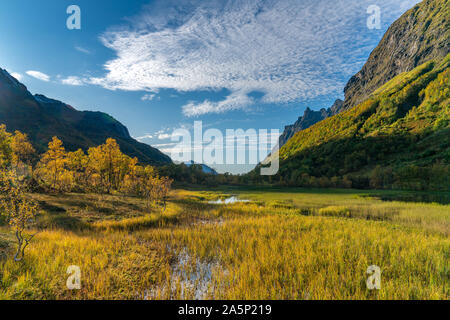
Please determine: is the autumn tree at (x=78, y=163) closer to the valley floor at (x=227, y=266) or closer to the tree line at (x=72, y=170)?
the tree line at (x=72, y=170)

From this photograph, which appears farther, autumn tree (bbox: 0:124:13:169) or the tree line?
the tree line

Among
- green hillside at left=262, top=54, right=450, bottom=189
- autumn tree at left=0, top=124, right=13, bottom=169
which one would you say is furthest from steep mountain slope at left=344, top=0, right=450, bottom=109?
autumn tree at left=0, top=124, right=13, bottom=169

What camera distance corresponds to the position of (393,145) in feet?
271

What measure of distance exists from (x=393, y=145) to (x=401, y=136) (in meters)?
7.40

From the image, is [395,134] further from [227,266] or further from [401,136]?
[227,266]

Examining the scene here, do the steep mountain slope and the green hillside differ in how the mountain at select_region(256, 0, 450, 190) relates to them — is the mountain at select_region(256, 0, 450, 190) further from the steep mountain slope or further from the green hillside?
the steep mountain slope

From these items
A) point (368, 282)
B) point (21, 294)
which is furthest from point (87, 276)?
point (368, 282)

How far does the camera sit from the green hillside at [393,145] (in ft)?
181

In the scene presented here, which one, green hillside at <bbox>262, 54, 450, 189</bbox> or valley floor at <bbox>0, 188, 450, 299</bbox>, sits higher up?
green hillside at <bbox>262, 54, 450, 189</bbox>

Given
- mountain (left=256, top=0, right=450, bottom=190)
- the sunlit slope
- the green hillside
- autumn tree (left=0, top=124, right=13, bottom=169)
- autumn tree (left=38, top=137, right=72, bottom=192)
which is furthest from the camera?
the sunlit slope

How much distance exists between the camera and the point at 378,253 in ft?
29.6

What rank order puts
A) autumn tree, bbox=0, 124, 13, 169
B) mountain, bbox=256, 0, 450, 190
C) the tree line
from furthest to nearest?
mountain, bbox=256, 0, 450, 190, the tree line, autumn tree, bbox=0, 124, 13, 169

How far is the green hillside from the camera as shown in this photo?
55.3 m

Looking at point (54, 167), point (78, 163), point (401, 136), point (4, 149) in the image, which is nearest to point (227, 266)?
point (4, 149)
